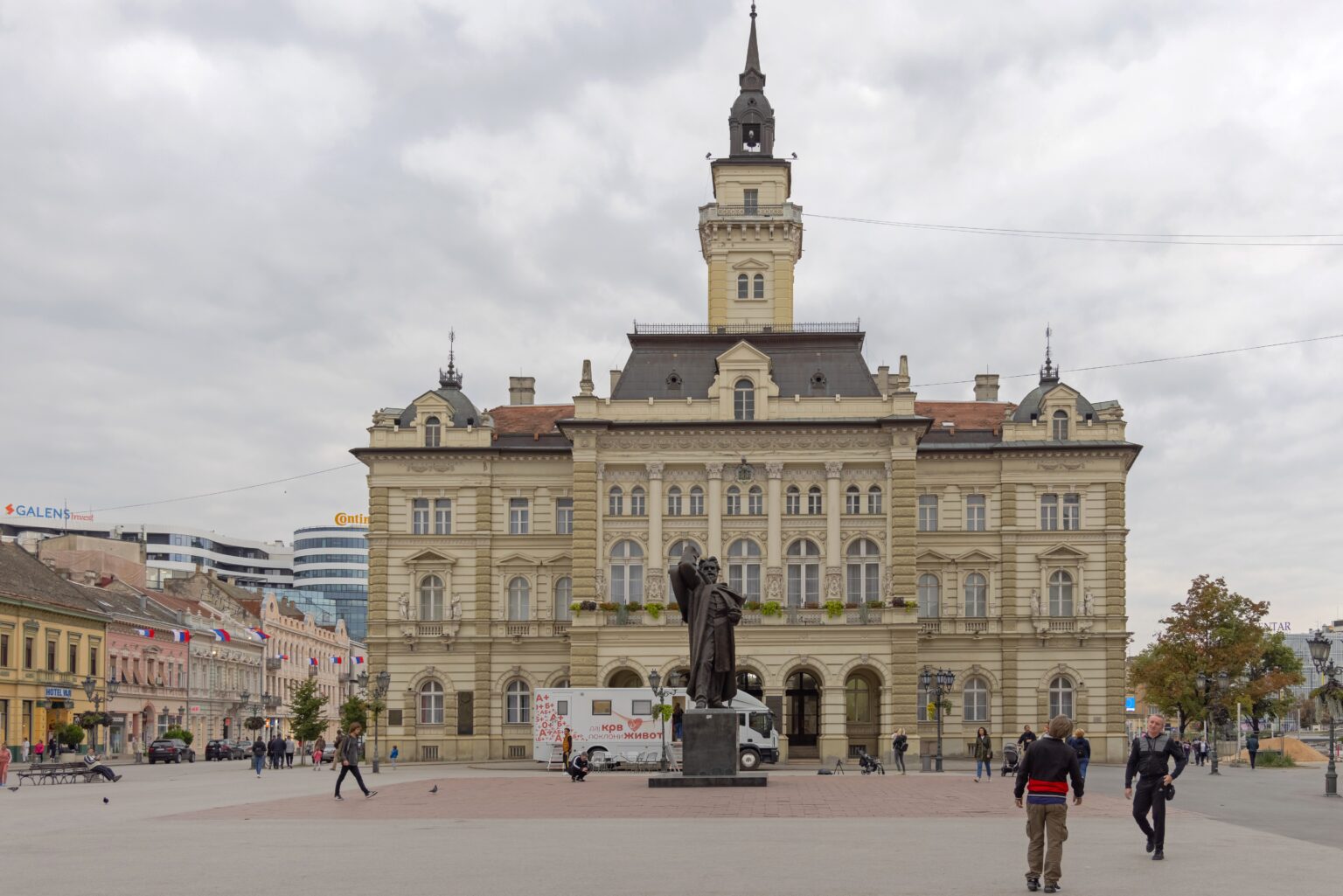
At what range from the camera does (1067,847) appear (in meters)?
22.2

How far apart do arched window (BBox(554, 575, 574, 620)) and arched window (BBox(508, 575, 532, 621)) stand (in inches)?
48.7

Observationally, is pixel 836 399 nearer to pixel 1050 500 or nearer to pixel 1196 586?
pixel 1050 500

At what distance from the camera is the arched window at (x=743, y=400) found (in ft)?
234

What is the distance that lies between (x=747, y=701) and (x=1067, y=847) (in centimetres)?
4174

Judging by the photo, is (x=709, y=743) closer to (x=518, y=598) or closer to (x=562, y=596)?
(x=562, y=596)

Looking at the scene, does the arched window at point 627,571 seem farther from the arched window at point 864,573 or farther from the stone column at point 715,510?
the arched window at point 864,573

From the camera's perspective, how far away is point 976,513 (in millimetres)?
74625

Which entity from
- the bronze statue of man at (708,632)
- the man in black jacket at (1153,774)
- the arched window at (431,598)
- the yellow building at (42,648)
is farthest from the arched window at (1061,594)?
the man in black jacket at (1153,774)

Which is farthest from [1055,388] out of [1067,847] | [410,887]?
[410,887]

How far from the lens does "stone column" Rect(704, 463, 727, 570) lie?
70688 mm

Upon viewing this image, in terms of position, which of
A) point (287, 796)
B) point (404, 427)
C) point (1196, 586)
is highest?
point (404, 427)

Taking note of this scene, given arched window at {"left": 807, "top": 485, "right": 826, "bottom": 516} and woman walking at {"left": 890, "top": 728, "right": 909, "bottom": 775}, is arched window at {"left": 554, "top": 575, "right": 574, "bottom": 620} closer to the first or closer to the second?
arched window at {"left": 807, "top": 485, "right": 826, "bottom": 516}

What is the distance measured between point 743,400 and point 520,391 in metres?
17.3

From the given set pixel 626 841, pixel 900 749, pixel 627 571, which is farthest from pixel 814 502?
pixel 626 841
